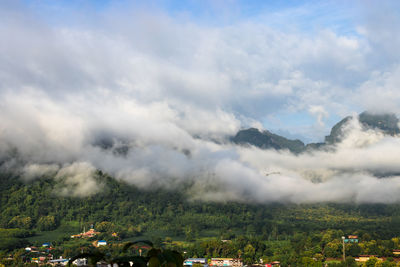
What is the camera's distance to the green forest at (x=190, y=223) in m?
62.6

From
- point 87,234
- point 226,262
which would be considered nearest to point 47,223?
point 87,234

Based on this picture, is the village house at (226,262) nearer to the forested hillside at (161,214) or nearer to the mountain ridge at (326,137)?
the forested hillside at (161,214)

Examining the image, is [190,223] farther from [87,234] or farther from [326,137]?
[326,137]

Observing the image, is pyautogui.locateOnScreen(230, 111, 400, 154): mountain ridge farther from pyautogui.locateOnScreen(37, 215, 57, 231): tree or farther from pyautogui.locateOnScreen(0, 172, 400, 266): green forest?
pyautogui.locateOnScreen(37, 215, 57, 231): tree

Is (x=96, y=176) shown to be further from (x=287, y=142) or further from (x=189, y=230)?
(x=287, y=142)

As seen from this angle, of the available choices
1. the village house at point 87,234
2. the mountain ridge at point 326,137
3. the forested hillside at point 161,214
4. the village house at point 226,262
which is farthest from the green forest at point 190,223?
the mountain ridge at point 326,137

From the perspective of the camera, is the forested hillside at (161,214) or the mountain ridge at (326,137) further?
the mountain ridge at (326,137)

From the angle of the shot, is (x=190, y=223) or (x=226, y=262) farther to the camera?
(x=190, y=223)

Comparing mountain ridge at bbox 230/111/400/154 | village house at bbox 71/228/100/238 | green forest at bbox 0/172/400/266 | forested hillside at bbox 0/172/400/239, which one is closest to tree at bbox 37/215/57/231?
forested hillside at bbox 0/172/400/239

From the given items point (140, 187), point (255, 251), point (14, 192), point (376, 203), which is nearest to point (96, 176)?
point (140, 187)

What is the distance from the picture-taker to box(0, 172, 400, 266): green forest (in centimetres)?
6256

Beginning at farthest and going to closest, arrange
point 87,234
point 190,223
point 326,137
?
1. point 326,137
2. point 190,223
3. point 87,234

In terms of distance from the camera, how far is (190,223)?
289ft

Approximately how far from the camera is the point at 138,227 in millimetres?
84500
